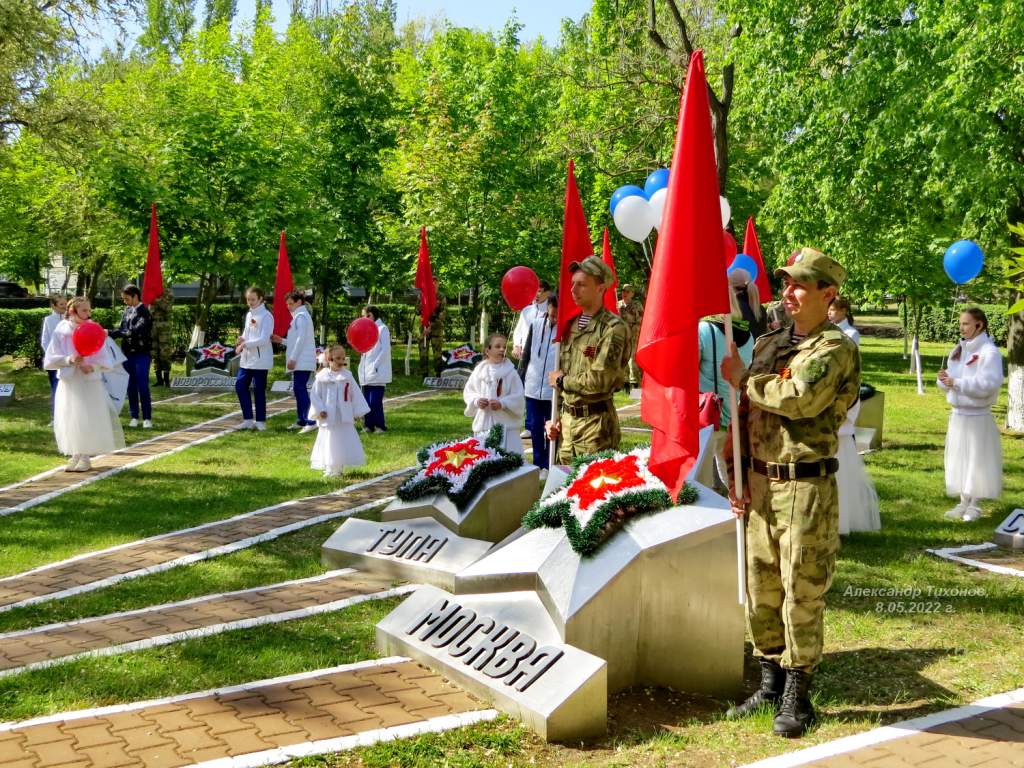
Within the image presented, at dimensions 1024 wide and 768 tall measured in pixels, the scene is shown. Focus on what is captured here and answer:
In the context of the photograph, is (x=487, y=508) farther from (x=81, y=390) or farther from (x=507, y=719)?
(x=81, y=390)

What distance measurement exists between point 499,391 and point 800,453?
6491 mm

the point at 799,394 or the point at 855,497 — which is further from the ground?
the point at 799,394

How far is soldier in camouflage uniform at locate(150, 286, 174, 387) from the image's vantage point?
848 inches

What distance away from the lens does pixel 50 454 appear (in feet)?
46.7

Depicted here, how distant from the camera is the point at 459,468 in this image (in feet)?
27.5

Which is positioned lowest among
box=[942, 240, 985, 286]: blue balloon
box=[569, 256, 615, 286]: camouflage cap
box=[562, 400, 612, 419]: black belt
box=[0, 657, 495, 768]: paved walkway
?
box=[0, 657, 495, 768]: paved walkway

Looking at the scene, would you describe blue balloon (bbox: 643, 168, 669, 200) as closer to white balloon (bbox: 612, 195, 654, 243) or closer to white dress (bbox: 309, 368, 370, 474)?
white balloon (bbox: 612, 195, 654, 243)

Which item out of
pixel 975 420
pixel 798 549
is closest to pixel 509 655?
pixel 798 549

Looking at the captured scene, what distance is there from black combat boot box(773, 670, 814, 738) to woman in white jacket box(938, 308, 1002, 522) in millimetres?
5761

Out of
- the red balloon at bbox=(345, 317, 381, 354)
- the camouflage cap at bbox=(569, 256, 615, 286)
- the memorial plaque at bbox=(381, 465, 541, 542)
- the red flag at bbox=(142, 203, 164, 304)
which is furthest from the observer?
the red flag at bbox=(142, 203, 164, 304)

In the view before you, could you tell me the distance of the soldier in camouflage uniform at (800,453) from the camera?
4953mm

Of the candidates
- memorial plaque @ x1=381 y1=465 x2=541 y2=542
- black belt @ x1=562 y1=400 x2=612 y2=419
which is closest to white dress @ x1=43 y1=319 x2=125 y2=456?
memorial plaque @ x1=381 y1=465 x2=541 y2=542

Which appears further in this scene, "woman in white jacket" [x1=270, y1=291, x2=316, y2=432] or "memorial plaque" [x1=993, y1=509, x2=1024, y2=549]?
"woman in white jacket" [x1=270, y1=291, x2=316, y2=432]

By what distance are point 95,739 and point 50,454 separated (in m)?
10.3
